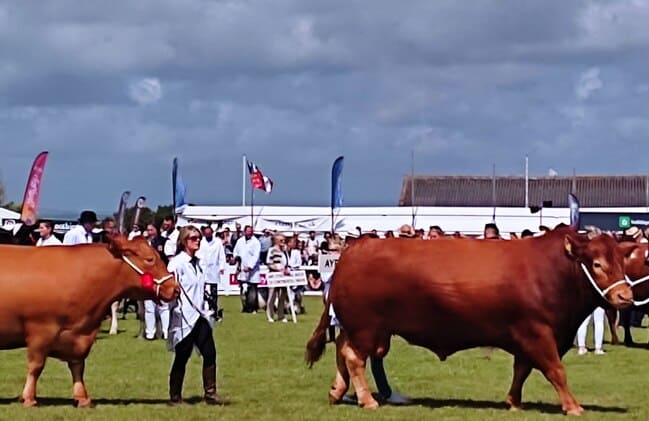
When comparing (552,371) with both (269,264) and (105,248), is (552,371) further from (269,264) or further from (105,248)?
(269,264)

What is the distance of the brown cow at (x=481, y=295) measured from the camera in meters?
13.2

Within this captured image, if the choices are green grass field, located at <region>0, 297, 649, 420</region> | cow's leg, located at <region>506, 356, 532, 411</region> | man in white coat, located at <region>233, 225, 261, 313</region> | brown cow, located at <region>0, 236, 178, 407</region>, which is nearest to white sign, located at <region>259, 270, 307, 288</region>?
man in white coat, located at <region>233, 225, 261, 313</region>

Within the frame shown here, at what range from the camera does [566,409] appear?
42.9 feet

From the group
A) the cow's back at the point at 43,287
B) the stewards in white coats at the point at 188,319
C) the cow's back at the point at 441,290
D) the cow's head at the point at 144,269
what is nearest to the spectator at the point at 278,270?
the stewards in white coats at the point at 188,319

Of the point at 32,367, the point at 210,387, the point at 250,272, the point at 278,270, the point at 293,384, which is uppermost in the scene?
the point at 278,270

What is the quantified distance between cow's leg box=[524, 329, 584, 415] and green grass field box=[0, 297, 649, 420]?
28cm

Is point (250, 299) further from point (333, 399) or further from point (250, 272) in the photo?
point (333, 399)

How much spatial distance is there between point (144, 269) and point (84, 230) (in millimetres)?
9203

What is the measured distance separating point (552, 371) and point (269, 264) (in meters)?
17.4

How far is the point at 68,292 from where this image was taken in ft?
44.0

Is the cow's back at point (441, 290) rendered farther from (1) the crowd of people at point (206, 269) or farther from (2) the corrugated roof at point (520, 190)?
(2) the corrugated roof at point (520, 190)

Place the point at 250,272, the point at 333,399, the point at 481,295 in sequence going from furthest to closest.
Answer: the point at 250,272 < the point at 333,399 < the point at 481,295

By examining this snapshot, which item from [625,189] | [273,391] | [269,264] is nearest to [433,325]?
[273,391]

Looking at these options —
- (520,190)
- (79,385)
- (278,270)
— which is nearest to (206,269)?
(79,385)
